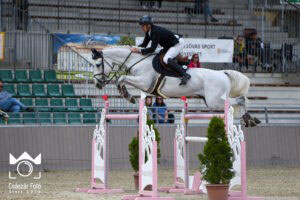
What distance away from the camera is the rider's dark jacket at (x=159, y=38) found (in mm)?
11359

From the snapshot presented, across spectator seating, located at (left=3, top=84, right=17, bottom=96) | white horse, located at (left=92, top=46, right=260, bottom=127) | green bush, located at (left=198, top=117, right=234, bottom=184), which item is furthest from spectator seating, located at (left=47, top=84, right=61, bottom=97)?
green bush, located at (left=198, top=117, right=234, bottom=184)

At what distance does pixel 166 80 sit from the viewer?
11.5 m

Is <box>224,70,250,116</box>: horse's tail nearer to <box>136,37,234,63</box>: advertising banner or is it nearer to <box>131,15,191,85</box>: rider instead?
<box>131,15,191,85</box>: rider

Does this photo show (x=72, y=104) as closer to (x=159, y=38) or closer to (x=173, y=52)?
(x=173, y=52)

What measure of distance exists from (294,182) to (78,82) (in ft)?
20.1

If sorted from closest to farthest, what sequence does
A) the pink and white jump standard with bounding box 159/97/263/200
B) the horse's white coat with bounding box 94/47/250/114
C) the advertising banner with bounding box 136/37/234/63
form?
the pink and white jump standard with bounding box 159/97/263/200
the horse's white coat with bounding box 94/47/250/114
the advertising banner with bounding box 136/37/234/63

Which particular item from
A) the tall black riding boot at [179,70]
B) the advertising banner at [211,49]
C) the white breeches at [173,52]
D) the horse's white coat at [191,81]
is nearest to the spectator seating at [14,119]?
the horse's white coat at [191,81]

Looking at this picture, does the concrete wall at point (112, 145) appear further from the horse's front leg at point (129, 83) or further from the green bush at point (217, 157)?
the green bush at point (217, 157)

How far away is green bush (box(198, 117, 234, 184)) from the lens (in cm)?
929

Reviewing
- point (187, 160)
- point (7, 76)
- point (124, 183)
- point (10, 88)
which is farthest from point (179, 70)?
point (7, 76)

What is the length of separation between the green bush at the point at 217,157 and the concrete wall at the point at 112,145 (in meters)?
5.85

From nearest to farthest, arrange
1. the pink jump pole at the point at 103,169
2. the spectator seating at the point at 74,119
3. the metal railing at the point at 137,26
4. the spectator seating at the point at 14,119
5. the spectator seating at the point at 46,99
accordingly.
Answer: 1. the pink jump pole at the point at 103,169
2. the spectator seating at the point at 14,119
3. the spectator seating at the point at 46,99
4. the spectator seating at the point at 74,119
5. the metal railing at the point at 137,26

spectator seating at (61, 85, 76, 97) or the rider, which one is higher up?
the rider

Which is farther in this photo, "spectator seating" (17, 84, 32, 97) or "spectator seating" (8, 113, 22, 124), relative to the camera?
"spectator seating" (17, 84, 32, 97)
